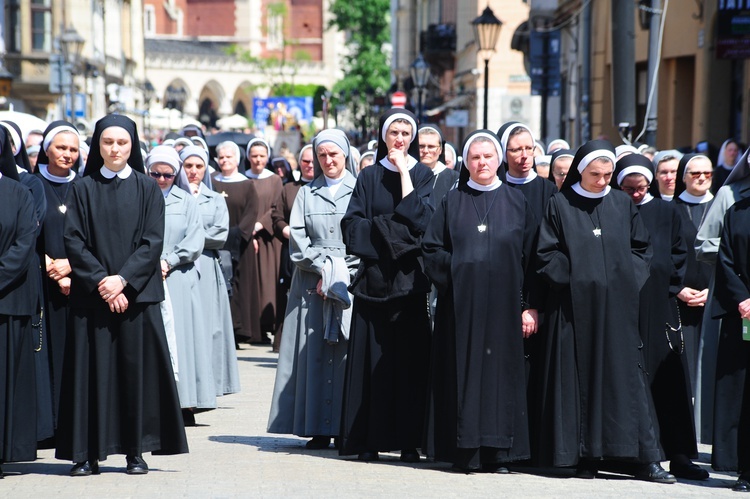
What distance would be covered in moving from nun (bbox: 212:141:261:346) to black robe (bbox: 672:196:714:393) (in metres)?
6.27

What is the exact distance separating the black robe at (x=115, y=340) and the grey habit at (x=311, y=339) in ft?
4.70

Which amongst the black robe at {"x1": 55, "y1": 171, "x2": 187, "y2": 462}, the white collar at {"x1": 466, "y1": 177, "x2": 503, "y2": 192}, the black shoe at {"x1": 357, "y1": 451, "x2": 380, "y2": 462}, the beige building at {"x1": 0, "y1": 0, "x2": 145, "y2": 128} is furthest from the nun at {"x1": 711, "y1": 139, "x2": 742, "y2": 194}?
the beige building at {"x1": 0, "y1": 0, "x2": 145, "y2": 128}

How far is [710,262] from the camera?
9.33 m

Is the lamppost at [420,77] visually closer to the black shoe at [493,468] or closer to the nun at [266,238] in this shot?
the nun at [266,238]

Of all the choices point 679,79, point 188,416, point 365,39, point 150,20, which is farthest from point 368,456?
point 150,20

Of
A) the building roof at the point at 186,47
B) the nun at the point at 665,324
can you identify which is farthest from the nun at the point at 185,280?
the building roof at the point at 186,47

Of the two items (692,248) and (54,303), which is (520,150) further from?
(54,303)

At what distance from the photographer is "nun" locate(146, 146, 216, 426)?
10688 millimetres

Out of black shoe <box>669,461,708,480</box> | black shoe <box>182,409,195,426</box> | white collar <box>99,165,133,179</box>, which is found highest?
white collar <box>99,165,133,179</box>

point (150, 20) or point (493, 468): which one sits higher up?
point (150, 20)

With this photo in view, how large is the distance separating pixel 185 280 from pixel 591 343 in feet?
11.8

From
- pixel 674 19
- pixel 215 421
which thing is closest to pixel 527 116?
pixel 674 19

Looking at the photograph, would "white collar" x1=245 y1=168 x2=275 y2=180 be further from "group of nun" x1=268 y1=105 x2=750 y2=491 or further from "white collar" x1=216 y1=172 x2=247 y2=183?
"group of nun" x1=268 y1=105 x2=750 y2=491

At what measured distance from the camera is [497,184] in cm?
881
